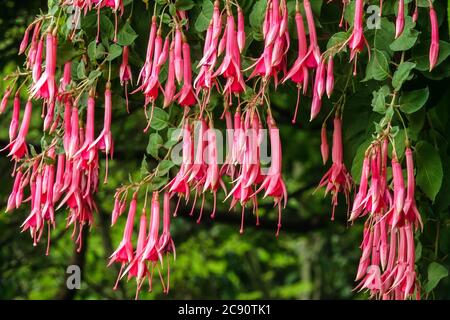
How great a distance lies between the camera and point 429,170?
194 centimetres

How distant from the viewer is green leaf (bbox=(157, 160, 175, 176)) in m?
1.90

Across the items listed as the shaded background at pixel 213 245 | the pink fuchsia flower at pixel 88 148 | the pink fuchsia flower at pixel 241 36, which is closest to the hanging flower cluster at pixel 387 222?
the pink fuchsia flower at pixel 241 36

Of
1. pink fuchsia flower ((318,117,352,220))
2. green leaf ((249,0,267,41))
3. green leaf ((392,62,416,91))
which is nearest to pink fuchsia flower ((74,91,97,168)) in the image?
green leaf ((249,0,267,41))

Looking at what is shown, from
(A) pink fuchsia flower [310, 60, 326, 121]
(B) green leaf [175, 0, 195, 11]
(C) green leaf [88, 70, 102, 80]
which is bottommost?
(A) pink fuchsia flower [310, 60, 326, 121]

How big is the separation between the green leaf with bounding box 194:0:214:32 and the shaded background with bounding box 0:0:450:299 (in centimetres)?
76

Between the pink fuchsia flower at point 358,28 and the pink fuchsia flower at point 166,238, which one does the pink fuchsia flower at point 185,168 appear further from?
the pink fuchsia flower at point 358,28

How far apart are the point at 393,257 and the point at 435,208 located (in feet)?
1.06

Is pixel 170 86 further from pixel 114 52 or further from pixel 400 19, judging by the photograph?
pixel 400 19

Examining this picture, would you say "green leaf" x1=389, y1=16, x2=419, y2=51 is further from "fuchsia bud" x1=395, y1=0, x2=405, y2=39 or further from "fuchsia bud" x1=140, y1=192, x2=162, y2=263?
"fuchsia bud" x1=140, y1=192, x2=162, y2=263

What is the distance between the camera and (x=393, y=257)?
1.90 meters

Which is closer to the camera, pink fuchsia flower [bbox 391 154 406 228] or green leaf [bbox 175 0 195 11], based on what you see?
pink fuchsia flower [bbox 391 154 406 228]

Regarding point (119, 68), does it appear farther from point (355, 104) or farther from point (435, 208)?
point (435, 208)

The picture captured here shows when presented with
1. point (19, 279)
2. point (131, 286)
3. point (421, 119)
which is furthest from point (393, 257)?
point (131, 286)

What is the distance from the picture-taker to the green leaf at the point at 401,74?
179 centimetres
